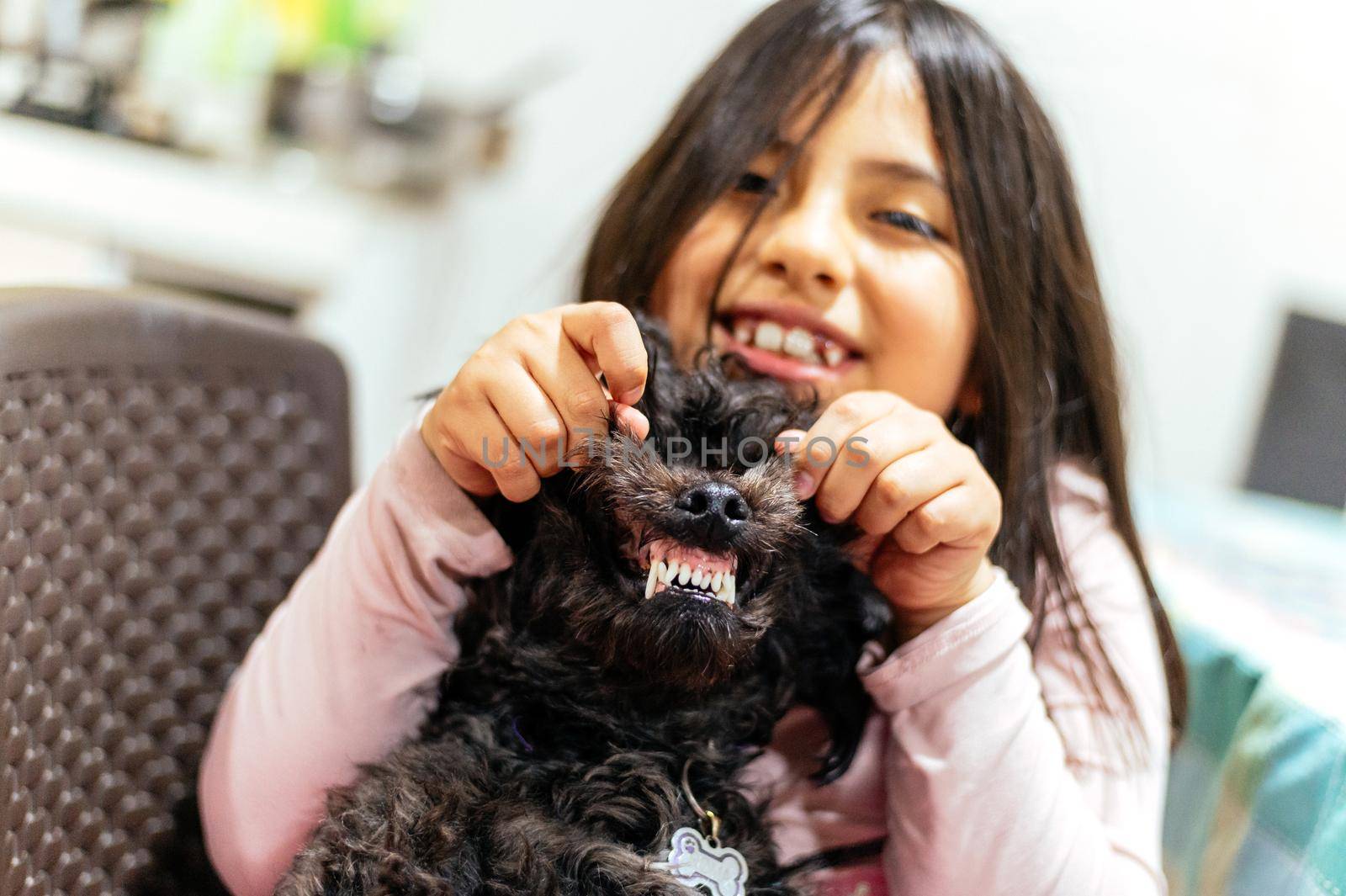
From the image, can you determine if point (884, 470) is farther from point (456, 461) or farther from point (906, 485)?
point (456, 461)

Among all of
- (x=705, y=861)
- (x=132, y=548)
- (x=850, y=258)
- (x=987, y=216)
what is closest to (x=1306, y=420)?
(x=987, y=216)

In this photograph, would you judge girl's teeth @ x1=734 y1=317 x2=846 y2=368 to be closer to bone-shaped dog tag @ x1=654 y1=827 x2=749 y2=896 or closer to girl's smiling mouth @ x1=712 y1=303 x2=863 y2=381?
girl's smiling mouth @ x1=712 y1=303 x2=863 y2=381

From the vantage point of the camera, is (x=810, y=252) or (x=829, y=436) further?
(x=810, y=252)

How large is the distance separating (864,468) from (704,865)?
11.3 inches

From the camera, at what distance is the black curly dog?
23.9 inches

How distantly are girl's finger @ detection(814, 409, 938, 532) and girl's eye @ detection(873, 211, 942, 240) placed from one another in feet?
1.05

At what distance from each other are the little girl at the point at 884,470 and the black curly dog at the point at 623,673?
34 mm

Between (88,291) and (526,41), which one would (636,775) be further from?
(526,41)

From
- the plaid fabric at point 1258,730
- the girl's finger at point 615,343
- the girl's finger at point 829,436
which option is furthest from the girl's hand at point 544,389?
the plaid fabric at point 1258,730

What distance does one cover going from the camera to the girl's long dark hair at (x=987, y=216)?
3.13ft

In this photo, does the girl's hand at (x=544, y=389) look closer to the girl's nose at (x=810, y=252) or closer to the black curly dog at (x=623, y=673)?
the black curly dog at (x=623, y=673)

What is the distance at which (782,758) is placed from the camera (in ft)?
2.87

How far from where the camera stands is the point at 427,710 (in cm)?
80

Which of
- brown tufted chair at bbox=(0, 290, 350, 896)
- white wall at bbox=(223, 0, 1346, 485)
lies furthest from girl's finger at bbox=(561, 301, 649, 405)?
white wall at bbox=(223, 0, 1346, 485)
